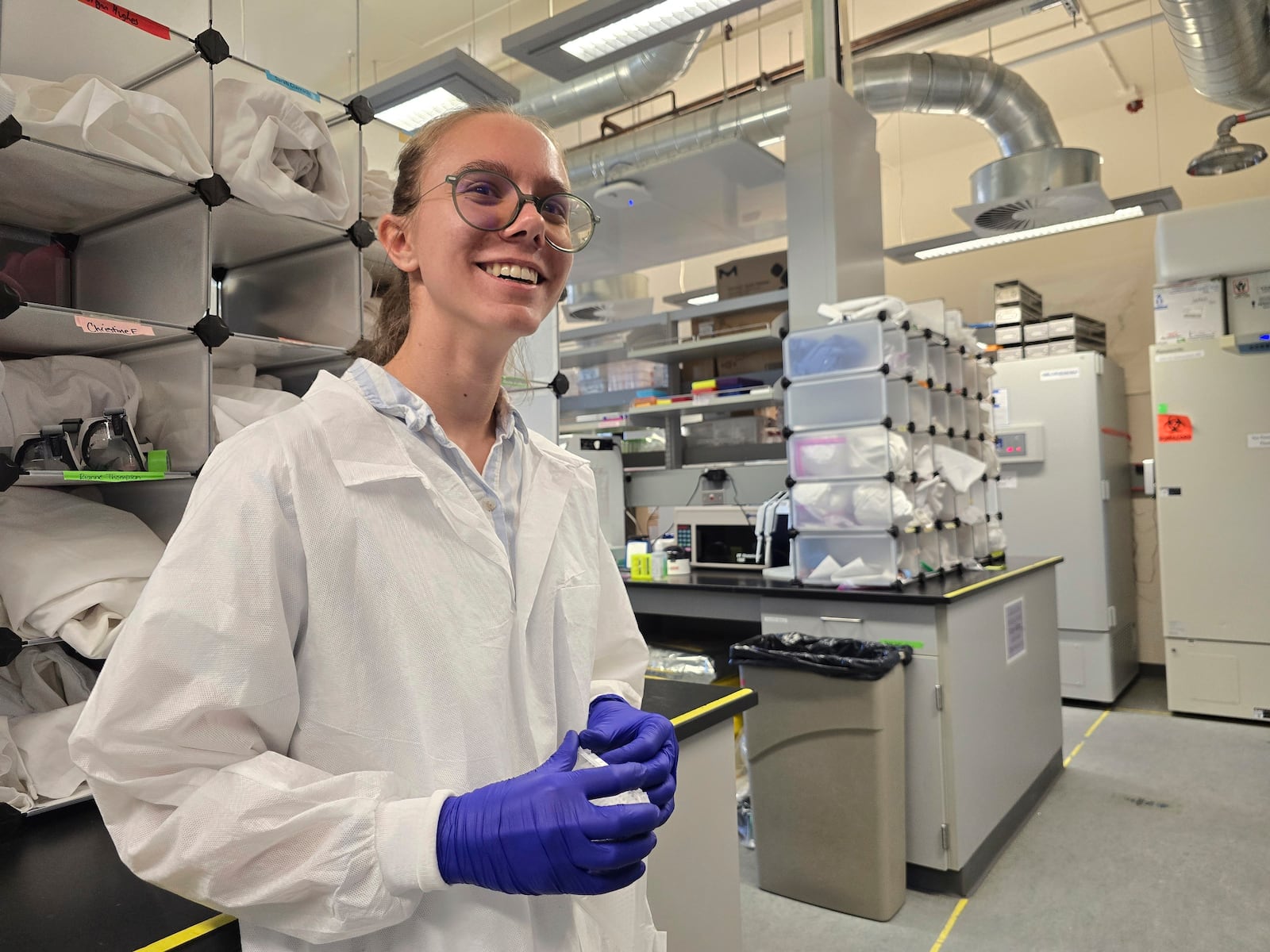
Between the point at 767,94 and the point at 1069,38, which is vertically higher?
the point at 1069,38

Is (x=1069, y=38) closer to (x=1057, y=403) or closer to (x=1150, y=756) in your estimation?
(x=1057, y=403)

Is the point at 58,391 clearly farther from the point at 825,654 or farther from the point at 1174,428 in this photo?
the point at 1174,428

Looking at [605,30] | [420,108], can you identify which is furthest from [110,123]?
[420,108]

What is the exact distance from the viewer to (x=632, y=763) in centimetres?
83

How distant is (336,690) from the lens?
79 cm

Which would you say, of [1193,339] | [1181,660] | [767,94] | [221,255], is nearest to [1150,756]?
[1181,660]

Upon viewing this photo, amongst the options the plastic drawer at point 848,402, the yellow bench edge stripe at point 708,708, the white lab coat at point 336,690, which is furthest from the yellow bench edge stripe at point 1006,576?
the white lab coat at point 336,690

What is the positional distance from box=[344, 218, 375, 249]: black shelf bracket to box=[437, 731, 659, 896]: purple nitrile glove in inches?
47.1

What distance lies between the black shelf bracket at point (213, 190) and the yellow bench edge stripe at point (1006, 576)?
219 cm

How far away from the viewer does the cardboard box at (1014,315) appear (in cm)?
522

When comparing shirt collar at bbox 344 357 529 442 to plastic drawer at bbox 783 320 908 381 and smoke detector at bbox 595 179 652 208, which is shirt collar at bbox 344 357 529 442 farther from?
smoke detector at bbox 595 179 652 208

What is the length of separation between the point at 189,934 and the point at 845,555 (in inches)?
98.4

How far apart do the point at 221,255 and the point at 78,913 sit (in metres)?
1.29

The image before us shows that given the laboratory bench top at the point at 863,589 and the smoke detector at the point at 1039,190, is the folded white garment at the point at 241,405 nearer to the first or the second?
the laboratory bench top at the point at 863,589
